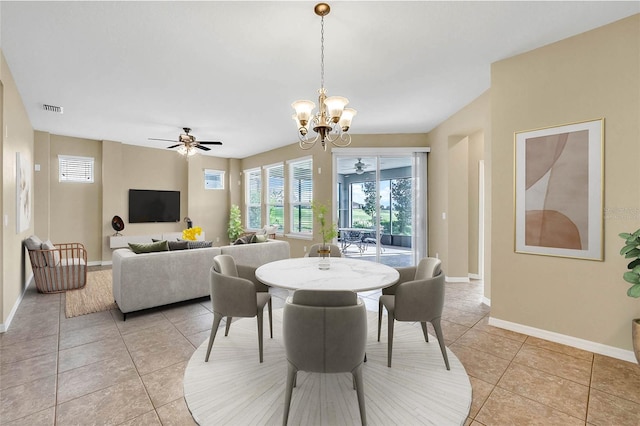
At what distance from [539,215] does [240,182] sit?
756cm

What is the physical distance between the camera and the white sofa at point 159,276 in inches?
128

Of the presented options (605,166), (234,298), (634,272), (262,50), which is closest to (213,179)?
(262,50)

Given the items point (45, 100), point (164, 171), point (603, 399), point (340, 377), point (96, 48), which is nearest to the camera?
point (603, 399)

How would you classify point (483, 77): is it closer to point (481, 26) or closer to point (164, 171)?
point (481, 26)

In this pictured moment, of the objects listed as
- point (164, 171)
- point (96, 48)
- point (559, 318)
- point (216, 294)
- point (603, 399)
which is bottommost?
point (603, 399)

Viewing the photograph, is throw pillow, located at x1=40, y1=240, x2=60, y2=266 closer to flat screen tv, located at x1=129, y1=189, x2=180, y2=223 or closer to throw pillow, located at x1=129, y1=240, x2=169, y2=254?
throw pillow, located at x1=129, y1=240, x2=169, y2=254

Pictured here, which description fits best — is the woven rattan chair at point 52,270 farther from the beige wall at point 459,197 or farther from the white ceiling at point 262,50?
the beige wall at point 459,197

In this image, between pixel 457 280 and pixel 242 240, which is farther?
pixel 457 280

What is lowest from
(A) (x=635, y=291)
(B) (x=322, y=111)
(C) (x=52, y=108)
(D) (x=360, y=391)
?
(D) (x=360, y=391)

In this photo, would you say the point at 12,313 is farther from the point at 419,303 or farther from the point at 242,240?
the point at 419,303

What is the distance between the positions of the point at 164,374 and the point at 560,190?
3.78 metres

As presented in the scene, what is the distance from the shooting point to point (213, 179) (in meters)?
8.47

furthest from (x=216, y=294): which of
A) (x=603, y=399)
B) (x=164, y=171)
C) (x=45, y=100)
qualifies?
(x=164, y=171)

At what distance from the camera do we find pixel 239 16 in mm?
2283
